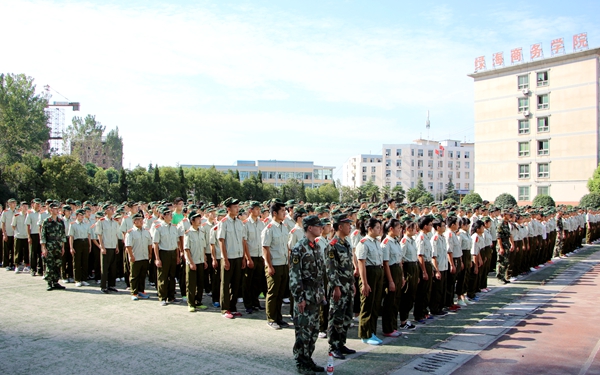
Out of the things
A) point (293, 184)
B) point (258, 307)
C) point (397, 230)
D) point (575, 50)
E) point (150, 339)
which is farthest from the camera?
point (293, 184)

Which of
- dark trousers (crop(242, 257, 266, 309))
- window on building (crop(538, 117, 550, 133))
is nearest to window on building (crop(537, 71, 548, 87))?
window on building (crop(538, 117, 550, 133))

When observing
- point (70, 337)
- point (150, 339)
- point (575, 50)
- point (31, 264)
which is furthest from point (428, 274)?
point (575, 50)

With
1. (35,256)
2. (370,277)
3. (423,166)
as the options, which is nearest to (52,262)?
(35,256)

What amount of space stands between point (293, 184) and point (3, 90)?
34.9 meters

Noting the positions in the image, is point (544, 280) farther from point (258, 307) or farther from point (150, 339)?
point (150, 339)

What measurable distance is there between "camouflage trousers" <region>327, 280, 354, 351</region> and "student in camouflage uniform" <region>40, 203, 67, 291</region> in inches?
269

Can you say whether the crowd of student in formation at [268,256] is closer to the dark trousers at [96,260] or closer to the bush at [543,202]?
the dark trousers at [96,260]

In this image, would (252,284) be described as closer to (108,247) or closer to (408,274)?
(408,274)

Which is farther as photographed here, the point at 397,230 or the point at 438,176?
the point at 438,176

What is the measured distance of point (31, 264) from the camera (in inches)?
454

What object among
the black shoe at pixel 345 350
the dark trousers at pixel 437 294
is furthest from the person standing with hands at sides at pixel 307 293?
the dark trousers at pixel 437 294

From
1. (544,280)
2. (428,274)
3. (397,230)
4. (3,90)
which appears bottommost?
(544,280)

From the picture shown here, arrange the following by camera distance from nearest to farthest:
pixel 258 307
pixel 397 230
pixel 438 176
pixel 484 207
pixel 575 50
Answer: pixel 397 230 → pixel 258 307 → pixel 484 207 → pixel 575 50 → pixel 438 176

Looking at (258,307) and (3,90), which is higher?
(3,90)
